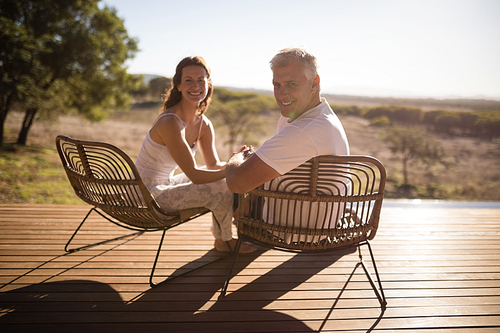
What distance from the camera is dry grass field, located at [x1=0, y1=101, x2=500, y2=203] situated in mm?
6809

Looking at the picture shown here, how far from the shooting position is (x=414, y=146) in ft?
44.8

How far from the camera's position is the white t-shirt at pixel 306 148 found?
4.61ft

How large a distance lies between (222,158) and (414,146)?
31.2 feet

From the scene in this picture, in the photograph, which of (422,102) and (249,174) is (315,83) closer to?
(249,174)

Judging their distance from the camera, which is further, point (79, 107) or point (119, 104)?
point (119, 104)

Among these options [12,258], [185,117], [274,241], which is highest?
[185,117]

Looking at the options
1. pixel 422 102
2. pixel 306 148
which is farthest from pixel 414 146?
pixel 306 148

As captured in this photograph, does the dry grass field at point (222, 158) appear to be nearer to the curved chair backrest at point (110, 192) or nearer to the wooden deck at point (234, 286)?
the wooden deck at point (234, 286)

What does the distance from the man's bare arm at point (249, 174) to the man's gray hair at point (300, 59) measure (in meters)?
0.53

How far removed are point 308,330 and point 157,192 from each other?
46.7 inches

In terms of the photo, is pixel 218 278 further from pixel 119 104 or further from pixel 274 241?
pixel 119 104

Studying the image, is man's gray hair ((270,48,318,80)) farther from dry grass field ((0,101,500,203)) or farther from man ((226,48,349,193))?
dry grass field ((0,101,500,203))

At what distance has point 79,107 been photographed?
11.1m

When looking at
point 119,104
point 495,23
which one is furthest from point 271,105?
point 495,23
